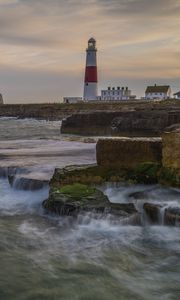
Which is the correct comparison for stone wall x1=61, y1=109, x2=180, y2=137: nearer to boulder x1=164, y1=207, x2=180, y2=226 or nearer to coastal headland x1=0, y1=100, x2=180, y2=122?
boulder x1=164, y1=207, x2=180, y2=226

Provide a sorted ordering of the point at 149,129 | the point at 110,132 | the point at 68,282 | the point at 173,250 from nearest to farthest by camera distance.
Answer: the point at 68,282
the point at 173,250
the point at 149,129
the point at 110,132

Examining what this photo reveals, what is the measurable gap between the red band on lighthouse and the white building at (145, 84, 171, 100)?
23.1m

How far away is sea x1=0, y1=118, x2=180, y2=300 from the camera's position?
6.93 meters

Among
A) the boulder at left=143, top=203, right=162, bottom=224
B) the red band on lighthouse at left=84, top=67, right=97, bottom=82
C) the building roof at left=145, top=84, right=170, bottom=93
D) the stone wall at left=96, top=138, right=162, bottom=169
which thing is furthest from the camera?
the building roof at left=145, top=84, right=170, bottom=93

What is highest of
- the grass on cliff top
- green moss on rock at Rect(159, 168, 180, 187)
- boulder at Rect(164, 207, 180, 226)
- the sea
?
green moss on rock at Rect(159, 168, 180, 187)

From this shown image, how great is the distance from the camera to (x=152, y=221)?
9594mm

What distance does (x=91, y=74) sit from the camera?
223 feet

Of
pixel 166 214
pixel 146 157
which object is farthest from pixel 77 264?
pixel 146 157

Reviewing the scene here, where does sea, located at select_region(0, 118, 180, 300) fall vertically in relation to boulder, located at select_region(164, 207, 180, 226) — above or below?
below

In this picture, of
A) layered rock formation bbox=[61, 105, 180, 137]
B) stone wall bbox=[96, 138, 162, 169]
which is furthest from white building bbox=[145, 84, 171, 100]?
stone wall bbox=[96, 138, 162, 169]

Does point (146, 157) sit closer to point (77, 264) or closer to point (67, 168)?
point (67, 168)

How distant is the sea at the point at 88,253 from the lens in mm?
6934

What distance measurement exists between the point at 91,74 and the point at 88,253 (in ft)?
200

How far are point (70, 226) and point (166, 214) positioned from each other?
196cm
